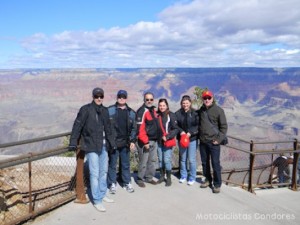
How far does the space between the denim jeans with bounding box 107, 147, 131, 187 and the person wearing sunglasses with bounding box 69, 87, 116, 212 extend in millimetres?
613

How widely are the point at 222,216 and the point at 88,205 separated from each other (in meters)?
2.26

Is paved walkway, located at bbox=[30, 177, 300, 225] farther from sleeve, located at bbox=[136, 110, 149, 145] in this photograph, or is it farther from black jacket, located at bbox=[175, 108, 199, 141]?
black jacket, located at bbox=[175, 108, 199, 141]

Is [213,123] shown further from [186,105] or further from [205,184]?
[205,184]

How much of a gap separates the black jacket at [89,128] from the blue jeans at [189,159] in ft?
7.44

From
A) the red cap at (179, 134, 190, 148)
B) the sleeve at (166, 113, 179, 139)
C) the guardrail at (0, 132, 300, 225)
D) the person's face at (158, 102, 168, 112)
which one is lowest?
the guardrail at (0, 132, 300, 225)

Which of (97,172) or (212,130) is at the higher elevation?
(212,130)

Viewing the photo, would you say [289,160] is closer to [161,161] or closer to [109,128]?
[161,161]

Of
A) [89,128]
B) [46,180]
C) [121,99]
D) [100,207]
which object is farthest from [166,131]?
[46,180]

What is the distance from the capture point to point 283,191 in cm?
897

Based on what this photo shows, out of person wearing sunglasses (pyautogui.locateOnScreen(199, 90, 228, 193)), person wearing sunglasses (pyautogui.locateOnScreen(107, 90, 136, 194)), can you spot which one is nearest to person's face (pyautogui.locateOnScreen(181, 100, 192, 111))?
person wearing sunglasses (pyautogui.locateOnScreen(199, 90, 228, 193))

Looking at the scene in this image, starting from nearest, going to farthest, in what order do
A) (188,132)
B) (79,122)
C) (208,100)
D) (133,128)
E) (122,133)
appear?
(79,122)
(122,133)
(133,128)
(208,100)
(188,132)

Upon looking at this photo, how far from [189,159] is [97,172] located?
2359 millimetres

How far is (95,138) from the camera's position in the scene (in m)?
5.73

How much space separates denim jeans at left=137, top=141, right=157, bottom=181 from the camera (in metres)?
7.07
